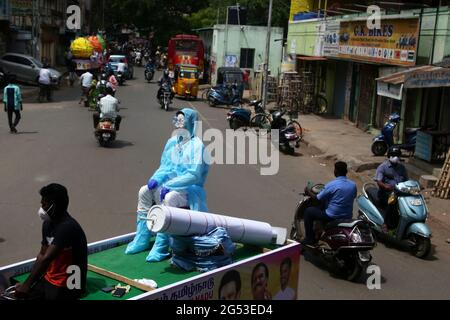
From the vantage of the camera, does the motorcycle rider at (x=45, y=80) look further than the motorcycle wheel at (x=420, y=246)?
Yes

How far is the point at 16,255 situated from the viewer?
7426mm

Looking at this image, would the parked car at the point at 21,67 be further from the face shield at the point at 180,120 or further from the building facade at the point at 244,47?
the face shield at the point at 180,120

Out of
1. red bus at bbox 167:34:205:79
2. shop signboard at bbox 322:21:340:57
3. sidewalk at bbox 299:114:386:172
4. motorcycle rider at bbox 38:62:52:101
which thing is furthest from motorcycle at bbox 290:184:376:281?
red bus at bbox 167:34:205:79

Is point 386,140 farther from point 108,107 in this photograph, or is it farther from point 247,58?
point 247,58

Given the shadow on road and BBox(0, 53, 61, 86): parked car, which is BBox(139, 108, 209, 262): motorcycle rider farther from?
BBox(0, 53, 61, 86): parked car

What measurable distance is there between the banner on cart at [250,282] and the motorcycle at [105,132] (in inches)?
419

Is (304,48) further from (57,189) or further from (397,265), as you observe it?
(57,189)

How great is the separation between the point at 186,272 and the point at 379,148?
457 inches

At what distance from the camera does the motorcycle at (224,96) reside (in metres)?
28.6

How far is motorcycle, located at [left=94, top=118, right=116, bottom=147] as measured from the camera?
15.5 metres

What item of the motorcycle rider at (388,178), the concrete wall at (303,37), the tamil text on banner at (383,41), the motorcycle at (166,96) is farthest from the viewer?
the concrete wall at (303,37)

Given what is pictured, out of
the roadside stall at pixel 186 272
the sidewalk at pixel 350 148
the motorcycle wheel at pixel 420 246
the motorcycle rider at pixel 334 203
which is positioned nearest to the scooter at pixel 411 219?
the motorcycle wheel at pixel 420 246

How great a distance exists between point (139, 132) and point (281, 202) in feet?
28.3
